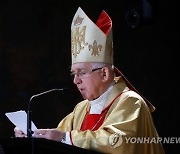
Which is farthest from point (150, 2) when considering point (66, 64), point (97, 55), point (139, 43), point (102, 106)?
point (66, 64)

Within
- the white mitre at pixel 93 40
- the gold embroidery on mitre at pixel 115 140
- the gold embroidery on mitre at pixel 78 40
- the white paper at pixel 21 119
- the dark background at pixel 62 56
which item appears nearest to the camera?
the gold embroidery on mitre at pixel 115 140

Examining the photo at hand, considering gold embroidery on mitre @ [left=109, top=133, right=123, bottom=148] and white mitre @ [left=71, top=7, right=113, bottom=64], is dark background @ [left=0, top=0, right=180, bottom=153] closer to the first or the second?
white mitre @ [left=71, top=7, right=113, bottom=64]

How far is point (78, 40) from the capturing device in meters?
4.35

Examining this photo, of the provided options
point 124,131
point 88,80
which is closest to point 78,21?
point 88,80

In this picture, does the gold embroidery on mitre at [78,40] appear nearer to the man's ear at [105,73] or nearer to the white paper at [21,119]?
the man's ear at [105,73]

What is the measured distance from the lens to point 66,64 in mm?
6801

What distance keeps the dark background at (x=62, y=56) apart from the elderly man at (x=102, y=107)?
6.84 ft

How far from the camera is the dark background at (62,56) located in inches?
253

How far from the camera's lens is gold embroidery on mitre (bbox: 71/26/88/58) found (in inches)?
169

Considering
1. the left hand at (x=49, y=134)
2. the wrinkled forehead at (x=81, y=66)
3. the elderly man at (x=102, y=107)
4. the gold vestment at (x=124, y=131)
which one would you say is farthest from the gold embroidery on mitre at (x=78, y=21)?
the left hand at (x=49, y=134)

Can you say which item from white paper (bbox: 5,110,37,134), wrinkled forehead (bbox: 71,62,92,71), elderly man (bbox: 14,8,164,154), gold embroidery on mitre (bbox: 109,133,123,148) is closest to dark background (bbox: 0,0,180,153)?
elderly man (bbox: 14,8,164,154)

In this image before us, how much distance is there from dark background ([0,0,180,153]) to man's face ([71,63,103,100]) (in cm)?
249

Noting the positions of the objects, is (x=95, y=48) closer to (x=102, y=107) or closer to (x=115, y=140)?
(x=102, y=107)

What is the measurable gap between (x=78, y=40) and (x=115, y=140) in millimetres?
1081
